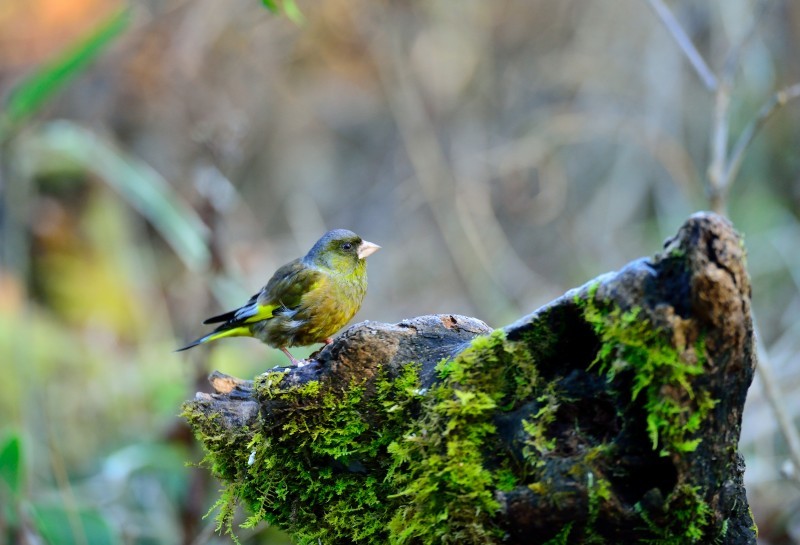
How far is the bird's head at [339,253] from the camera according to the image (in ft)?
12.2

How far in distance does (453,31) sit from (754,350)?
399 inches

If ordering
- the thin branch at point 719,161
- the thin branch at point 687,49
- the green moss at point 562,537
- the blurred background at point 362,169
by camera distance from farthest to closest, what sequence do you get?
the blurred background at point 362,169 < the thin branch at point 687,49 < the thin branch at point 719,161 < the green moss at point 562,537

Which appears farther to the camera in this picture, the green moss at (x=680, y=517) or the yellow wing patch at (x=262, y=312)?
the yellow wing patch at (x=262, y=312)

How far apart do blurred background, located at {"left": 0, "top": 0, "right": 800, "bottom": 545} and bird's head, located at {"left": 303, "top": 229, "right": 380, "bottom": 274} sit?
298cm

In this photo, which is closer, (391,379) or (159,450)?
(391,379)

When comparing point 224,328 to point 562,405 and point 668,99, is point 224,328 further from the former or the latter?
point 668,99

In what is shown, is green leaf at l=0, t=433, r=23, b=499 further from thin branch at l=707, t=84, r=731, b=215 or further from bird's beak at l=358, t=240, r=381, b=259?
thin branch at l=707, t=84, r=731, b=215

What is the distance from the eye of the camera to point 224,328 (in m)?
3.94

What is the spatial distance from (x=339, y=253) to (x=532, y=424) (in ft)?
5.77

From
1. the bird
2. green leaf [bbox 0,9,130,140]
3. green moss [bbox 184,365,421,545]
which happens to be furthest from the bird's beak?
green leaf [bbox 0,9,130,140]

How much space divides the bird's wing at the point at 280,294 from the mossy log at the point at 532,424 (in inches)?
37.9

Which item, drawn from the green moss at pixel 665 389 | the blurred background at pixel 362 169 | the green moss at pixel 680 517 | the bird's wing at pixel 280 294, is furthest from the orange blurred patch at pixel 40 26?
the green moss at pixel 680 517

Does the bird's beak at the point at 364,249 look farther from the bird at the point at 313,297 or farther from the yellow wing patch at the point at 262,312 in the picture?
the yellow wing patch at the point at 262,312

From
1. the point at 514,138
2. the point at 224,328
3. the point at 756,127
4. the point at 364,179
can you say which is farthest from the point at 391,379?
the point at 364,179
